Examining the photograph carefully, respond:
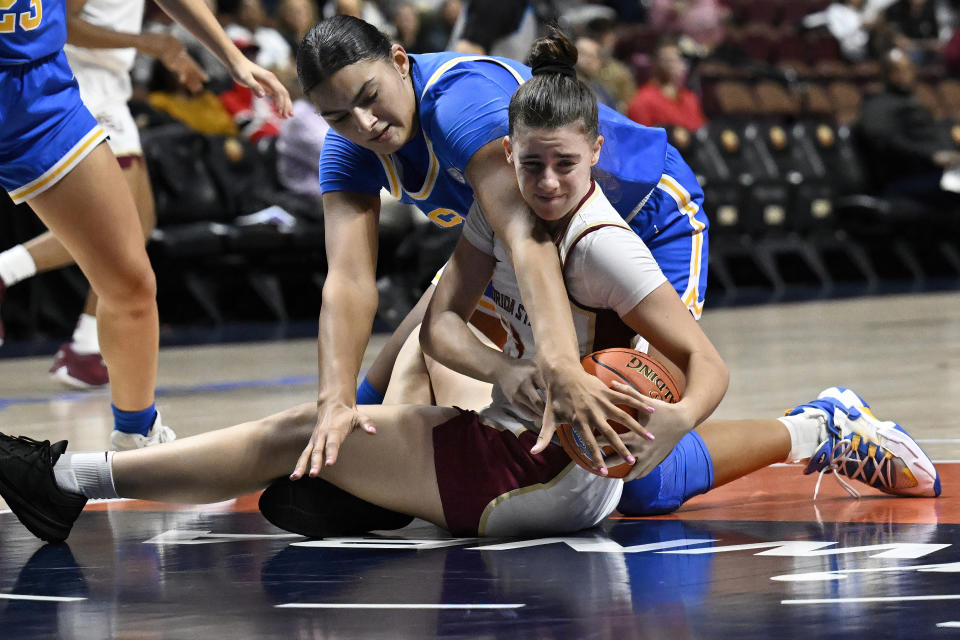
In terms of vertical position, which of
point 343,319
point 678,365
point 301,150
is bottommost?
point 678,365

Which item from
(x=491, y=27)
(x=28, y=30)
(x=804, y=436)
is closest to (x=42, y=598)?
(x=28, y=30)

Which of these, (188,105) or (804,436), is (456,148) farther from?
(188,105)

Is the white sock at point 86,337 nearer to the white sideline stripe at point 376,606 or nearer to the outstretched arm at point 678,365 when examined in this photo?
the outstretched arm at point 678,365

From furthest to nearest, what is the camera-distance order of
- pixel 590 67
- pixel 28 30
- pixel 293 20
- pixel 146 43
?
pixel 293 20, pixel 590 67, pixel 146 43, pixel 28 30

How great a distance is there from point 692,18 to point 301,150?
19.5ft

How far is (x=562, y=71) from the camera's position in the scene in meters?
3.06

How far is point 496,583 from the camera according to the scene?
8.63 ft

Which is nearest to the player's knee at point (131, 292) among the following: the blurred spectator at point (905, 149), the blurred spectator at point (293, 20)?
the blurred spectator at point (293, 20)

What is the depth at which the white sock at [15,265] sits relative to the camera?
221 inches

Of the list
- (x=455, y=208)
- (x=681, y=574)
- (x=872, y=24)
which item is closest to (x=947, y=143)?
(x=872, y=24)

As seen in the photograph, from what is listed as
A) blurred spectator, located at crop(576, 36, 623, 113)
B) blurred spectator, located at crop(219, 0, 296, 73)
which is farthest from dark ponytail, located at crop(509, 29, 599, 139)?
blurred spectator, located at crop(219, 0, 296, 73)

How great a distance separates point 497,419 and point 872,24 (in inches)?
497

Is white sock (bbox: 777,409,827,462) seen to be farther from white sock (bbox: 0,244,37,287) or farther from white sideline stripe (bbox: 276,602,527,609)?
white sock (bbox: 0,244,37,287)

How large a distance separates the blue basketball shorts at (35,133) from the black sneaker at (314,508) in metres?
1.05
